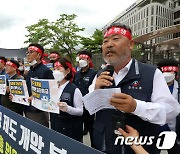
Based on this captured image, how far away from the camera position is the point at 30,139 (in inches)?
91.7

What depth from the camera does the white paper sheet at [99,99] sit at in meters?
1.73

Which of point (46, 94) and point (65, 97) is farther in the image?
point (65, 97)

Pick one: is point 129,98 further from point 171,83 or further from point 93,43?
point 93,43

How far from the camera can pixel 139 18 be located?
64312 mm

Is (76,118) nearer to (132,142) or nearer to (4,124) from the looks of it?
(4,124)

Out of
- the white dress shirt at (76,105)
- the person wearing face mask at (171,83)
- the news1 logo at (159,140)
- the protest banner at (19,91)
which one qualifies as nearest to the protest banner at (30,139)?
the news1 logo at (159,140)

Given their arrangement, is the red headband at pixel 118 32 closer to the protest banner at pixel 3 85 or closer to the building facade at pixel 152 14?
the protest banner at pixel 3 85

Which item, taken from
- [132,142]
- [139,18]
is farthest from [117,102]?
[139,18]

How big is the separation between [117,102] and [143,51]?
8.94m

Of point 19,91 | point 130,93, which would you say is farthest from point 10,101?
point 130,93

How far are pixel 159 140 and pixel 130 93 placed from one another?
40 cm

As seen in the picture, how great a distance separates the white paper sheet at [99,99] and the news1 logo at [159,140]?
0.89 feet

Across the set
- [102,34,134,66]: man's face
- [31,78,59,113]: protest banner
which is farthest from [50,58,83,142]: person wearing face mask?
[102,34,134,66]: man's face

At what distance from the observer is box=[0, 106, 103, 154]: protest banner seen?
1794 millimetres
